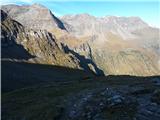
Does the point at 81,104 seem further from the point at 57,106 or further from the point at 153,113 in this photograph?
the point at 153,113

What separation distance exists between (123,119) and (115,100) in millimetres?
4387

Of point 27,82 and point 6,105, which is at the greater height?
point 6,105

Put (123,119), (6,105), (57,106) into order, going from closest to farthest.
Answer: (123,119) < (57,106) < (6,105)

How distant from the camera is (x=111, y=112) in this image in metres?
36.3

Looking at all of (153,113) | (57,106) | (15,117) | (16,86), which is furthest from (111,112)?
(16,86)

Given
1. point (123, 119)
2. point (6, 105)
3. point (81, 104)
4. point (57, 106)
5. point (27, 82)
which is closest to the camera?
point (123, 119)

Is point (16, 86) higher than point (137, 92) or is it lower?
lower

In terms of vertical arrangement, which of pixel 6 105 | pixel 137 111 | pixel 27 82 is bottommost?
pixel 27 82

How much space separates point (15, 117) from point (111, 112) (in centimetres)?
1416

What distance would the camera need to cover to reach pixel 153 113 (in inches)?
1458

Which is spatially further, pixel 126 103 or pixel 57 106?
pixel 57 106

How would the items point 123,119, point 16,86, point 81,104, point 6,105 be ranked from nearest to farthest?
point 123,119 → point 81,104 → point 6,105 → point 16,86

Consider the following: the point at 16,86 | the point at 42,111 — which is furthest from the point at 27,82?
the point at 42,111

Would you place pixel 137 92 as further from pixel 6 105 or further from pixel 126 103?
pixel 6 105
